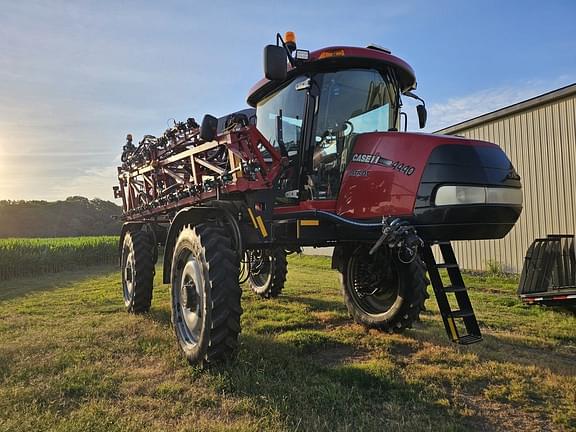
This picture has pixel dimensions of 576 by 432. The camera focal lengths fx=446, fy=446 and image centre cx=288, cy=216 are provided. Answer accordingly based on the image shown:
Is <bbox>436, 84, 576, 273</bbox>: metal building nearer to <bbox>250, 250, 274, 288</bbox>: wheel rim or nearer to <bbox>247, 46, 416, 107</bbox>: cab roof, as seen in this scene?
<bbox>250, 250, 274, 288</bbox>: wheel rim

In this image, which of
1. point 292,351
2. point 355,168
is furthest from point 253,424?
point 355,168

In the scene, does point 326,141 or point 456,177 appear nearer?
point 456,177

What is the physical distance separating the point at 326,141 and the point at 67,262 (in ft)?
56.5

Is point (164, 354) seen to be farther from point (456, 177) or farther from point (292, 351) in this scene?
point (456, 177)

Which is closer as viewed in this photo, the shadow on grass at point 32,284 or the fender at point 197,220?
the fender at point 197,220

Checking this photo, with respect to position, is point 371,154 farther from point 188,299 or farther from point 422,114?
point 188,299

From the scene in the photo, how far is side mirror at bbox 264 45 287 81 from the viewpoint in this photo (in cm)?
381

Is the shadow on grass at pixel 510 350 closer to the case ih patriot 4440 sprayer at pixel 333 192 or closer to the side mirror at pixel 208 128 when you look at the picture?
the case ih patriot 4440 sprayer at pixel 333 192

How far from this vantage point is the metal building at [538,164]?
33.7 feet

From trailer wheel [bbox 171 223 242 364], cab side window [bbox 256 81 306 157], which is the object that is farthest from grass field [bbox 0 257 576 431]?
cab side window [bbox 256 81 306 157]

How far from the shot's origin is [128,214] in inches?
323

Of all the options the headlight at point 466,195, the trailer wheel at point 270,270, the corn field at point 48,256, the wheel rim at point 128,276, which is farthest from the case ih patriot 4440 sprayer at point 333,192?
the corn field at point 48,256

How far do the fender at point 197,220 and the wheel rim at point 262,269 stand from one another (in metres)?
2.80

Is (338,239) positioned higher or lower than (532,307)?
higher
